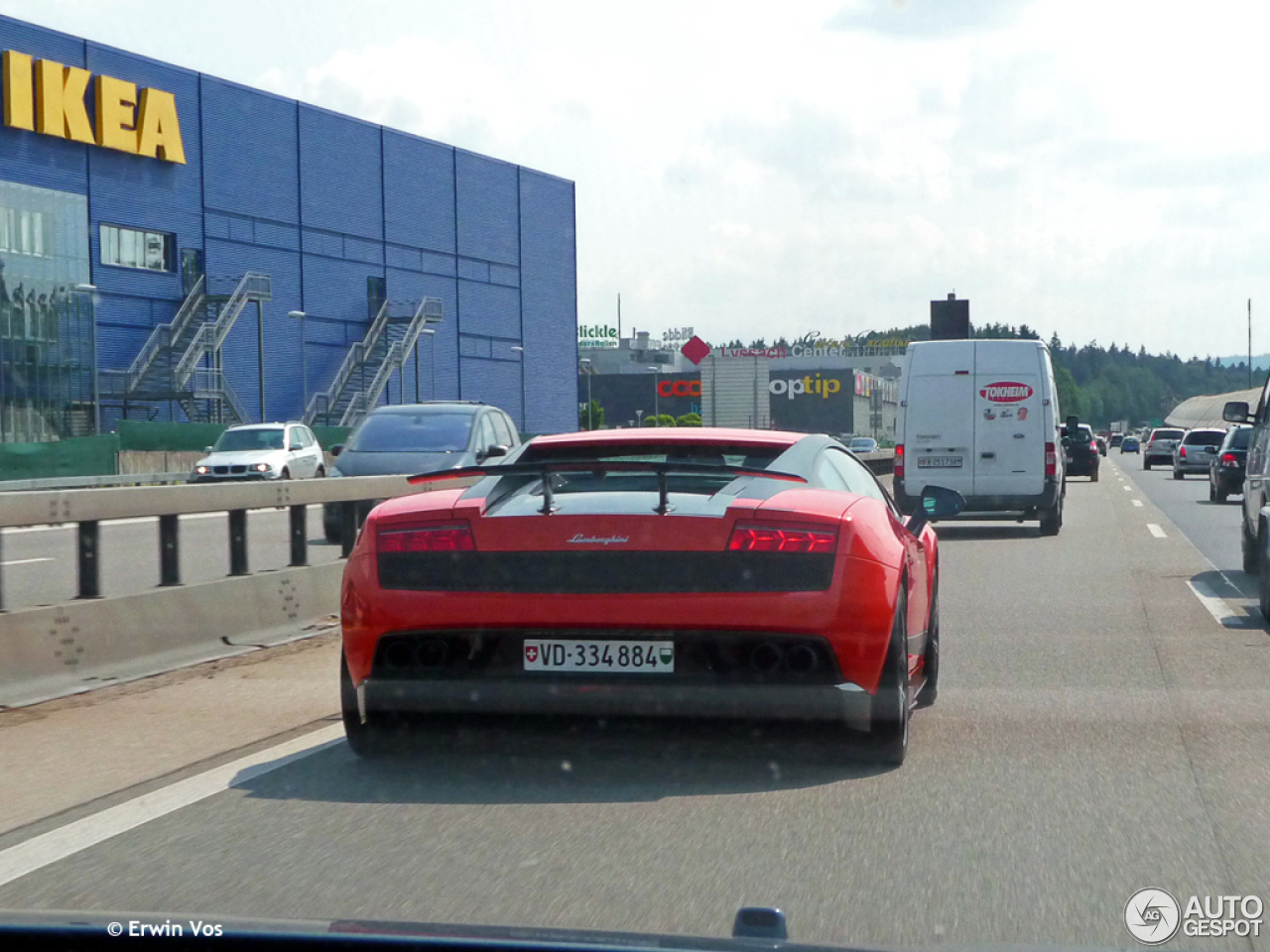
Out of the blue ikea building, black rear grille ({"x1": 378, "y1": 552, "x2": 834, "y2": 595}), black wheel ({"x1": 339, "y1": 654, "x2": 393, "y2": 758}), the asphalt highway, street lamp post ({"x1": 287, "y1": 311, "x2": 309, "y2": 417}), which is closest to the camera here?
the asphalt highway

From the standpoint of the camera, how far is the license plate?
557 centimetres

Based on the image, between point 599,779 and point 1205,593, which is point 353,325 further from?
point 599,779

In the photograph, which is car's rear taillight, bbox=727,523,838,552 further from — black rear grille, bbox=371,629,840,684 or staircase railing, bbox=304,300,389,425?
staircase railing, bbox=304,300,389,425

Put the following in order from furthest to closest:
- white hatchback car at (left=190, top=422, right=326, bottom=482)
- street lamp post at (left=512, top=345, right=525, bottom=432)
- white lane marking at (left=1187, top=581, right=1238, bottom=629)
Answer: street lamp post at (left=512, top=345, right=525, bottom=432) → white hatchback car at (left=190, top=422, right=326, bottom=482) → white lane marking at (left=1187, top=581, right=1238, bottom=629)

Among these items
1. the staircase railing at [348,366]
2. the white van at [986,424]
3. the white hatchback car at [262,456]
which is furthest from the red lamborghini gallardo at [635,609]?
the staircase railing at [348,366]

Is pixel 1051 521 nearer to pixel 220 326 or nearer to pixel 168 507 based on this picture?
pixel 168 507

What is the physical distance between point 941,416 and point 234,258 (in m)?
42.8

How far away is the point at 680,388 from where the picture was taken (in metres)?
127

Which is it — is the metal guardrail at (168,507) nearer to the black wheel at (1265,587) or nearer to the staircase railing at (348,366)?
the black wheel at (1265,587)

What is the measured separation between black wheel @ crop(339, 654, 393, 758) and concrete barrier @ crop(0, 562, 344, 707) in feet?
7.13

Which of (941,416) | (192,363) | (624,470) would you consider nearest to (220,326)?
(192,363)

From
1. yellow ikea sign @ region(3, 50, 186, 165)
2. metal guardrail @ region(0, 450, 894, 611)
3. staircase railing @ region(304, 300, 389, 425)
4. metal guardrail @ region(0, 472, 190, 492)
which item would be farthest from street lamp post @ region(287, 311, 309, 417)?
metal guardrail @ region(0, 450, 894, 611)

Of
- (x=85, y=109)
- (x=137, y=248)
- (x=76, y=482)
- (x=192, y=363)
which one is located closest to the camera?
(x=76, y=482)

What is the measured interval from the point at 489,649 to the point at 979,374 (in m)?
15.9
